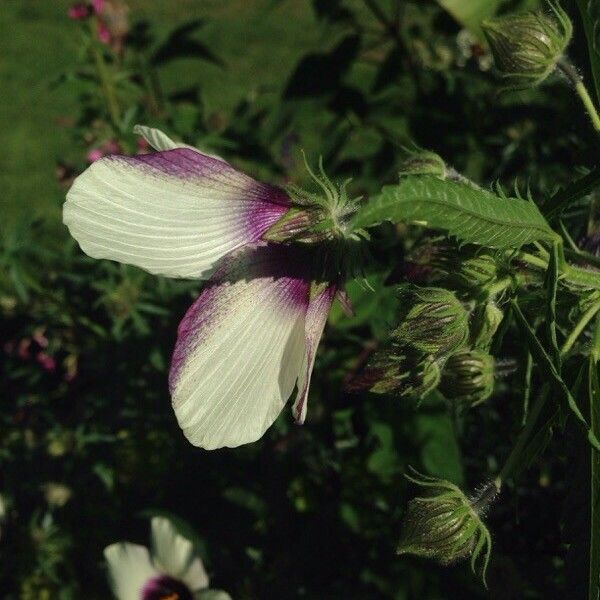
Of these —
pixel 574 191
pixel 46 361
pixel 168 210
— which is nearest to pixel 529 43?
pixel 574 191

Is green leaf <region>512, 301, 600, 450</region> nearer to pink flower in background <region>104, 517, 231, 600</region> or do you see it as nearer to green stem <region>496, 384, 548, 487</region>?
green stem <region>496, 384, 548, 487</region>

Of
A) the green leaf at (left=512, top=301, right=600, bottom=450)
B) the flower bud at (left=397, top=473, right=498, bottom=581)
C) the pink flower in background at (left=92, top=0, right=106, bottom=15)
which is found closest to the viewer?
the green leaf at (left=512, top=301, right=600, bottom=450)

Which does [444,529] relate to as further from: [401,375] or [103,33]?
[103,33]

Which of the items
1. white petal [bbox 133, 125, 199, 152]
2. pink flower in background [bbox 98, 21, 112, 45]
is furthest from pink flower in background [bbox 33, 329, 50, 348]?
white petal [bbox 133, 125, 199, 152]

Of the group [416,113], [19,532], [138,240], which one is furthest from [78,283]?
[138,240]

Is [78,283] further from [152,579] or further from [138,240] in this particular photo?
[138,240]

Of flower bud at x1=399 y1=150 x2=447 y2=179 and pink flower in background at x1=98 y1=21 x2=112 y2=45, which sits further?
pink flower in background at x1=98 y1=21 x2=112 y2=45
